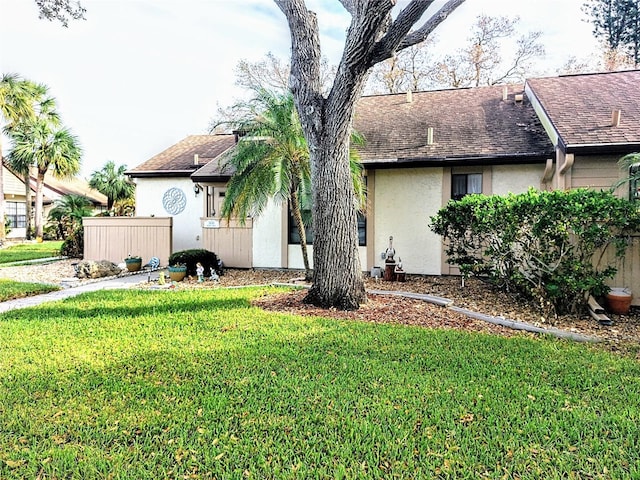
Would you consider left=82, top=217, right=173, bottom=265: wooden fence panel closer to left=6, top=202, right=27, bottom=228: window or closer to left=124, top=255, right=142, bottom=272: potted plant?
A: left=124, top=255, right=142, bottom=272: potted plant

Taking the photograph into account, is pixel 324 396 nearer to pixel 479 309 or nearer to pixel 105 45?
pixel 479 309

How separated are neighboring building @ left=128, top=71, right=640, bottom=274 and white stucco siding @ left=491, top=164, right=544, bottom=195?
0.08ft

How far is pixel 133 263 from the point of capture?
453 inches

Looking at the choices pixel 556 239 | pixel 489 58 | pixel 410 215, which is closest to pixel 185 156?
pixel 410 215

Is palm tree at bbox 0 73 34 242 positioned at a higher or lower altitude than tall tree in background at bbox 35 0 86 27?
higher

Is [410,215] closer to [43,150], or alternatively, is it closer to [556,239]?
[556,239]

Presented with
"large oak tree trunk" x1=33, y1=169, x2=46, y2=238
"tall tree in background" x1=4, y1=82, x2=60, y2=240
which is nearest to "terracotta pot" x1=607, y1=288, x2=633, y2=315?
"tall tree in background" x1=4, y1=82, x2=60, y2=240

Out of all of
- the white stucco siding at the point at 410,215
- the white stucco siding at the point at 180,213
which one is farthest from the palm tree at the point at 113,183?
the white stucco siding at the point at 410,215

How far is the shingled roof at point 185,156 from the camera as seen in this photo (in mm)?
13656

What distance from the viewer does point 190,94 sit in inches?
737

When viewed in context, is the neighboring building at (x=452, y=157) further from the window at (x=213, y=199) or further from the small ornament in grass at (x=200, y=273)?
the small ornament in grass at (x=200, y=273)

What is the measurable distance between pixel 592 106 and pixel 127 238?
1309 centimetres

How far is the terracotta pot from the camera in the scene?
20.7 feet

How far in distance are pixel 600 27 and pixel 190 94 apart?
23608mm
